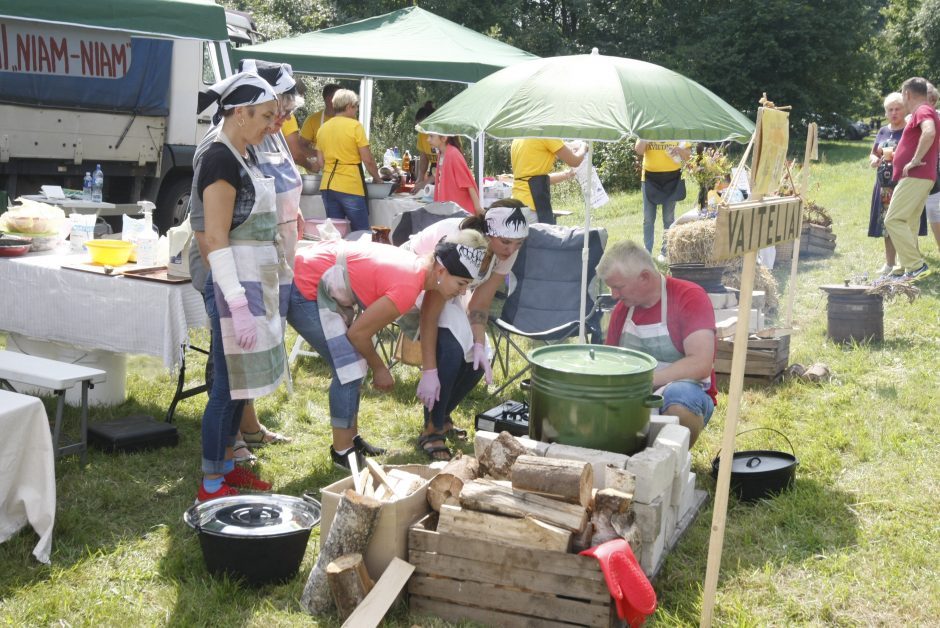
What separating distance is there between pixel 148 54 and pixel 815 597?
8331 millimetres

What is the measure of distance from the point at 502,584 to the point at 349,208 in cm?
532

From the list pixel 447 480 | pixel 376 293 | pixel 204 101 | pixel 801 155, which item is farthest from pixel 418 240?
pixel 801 155

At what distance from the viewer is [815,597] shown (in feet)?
10.1

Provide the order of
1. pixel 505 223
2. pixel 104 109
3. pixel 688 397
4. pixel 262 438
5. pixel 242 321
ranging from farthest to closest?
pixel 104 109, pixel 262 438, pixel 505 223, pixel 688 397, pixel 242 321

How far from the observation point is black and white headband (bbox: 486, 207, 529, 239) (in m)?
4.38

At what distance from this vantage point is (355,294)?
3926 mm

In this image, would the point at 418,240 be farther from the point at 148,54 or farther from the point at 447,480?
the point at 148,54

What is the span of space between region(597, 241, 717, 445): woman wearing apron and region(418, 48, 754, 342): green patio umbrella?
768mm

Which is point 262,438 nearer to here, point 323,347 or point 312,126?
point 323,347

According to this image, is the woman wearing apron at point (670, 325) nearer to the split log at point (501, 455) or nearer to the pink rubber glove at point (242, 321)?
the split log at point (501, 455)

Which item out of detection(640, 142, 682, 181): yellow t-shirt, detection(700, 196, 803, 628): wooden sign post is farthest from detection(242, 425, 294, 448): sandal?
detection(640, 142, 682, 181): yellow t-shirt

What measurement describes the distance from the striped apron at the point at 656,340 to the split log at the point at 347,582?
163 cm

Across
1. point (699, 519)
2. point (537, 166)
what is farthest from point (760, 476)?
point (537, 166)

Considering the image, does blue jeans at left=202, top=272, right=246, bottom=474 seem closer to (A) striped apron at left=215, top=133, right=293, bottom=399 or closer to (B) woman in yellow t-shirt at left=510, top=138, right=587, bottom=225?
(A) striped apron at left=215, top=133, right=293, bottom=399
